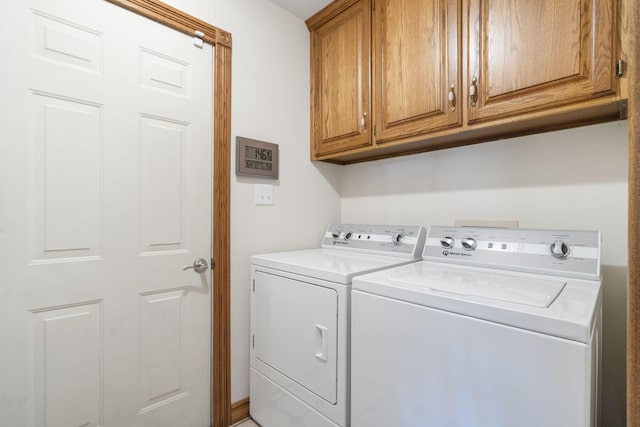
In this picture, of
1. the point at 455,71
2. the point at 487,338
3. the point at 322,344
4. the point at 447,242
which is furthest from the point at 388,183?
the point at 487,338

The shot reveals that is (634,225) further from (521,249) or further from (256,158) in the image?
(256,158)

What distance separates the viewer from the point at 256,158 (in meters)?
1.74

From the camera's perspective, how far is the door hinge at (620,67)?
3.19ft

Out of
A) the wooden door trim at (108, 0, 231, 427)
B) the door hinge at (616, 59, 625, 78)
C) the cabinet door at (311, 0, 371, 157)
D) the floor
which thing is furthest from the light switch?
the door hinge at (616, 59, 625, 78)

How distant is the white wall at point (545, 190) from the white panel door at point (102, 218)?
1230 mm

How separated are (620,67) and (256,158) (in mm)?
1564

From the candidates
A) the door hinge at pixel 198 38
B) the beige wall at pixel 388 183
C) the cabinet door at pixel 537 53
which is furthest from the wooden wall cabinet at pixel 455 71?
the door hinge at pixel 198 38

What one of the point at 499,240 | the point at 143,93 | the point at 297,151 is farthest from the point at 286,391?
the point at 143,93

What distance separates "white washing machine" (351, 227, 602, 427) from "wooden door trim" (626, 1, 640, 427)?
352 mm

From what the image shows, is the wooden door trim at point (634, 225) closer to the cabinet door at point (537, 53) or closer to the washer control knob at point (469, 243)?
the cabinet door at point (537, 53)

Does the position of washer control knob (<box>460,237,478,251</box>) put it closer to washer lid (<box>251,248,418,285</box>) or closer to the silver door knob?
washer lid (<box>251,248,418,285</box>)

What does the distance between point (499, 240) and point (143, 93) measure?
5.64ft

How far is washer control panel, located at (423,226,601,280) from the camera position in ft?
3.54

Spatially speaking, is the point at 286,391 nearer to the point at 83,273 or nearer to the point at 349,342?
the point at 349,342
